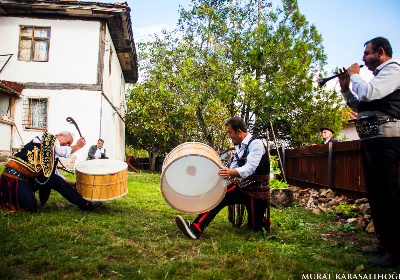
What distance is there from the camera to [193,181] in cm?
401

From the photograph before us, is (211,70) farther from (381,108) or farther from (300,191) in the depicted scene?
(381,108)

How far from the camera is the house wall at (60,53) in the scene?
1228 centimetres

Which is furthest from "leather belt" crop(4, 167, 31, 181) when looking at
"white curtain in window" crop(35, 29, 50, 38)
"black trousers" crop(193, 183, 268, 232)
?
"white curtain in window" crop(35, 29, 50, 38)

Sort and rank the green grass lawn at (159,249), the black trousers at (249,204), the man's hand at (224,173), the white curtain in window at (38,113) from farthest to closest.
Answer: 1. the white curtain in window at (38,113)
2. the black trousers at (249,204)
3. the man's hand at (224,173)
4. the green grass lawn at (159,249)

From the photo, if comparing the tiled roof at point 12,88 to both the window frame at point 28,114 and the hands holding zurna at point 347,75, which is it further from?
the hands holding zurna at point 347,75

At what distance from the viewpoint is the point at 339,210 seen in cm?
546

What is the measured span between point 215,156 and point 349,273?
6.16 feet

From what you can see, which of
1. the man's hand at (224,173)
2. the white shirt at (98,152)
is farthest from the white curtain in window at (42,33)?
the man's hand at (224,173)

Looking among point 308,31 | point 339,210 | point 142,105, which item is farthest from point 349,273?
point 142,105

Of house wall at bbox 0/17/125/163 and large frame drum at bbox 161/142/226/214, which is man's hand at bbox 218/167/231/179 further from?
house wall at bbox 0/17/125/163

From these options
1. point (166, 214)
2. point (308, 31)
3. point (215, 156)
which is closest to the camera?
point (215, 156)

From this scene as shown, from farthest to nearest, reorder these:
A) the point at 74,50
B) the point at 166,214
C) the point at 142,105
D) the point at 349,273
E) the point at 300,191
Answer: the point at 142,105 → the point at 74,50 → the point at 300,191 → the point at 166,214 → the point at 349,273

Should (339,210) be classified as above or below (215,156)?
below

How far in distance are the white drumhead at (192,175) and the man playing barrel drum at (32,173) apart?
207cm
